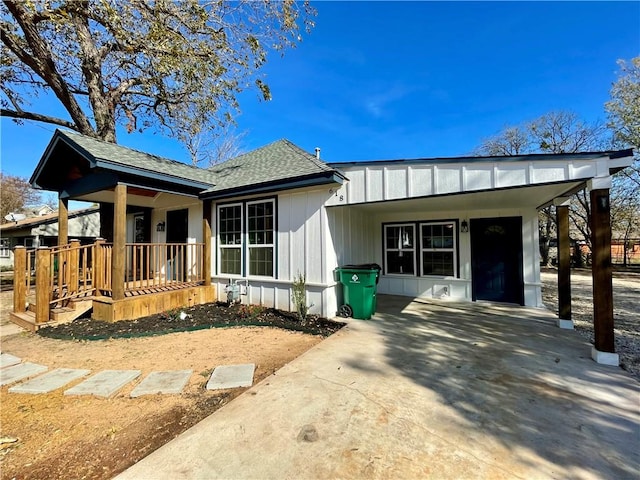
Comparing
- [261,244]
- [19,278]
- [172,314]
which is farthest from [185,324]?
[19,278]

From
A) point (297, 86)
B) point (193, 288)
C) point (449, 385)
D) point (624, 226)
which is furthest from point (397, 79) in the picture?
point (624, 226)

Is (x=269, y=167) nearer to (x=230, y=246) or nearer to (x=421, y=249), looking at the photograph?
(x=230, y=246)

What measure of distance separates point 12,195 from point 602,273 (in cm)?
4199

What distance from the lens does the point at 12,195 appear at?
89.7 ft

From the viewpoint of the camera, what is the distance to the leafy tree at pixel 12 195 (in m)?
26.9

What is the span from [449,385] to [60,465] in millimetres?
3369

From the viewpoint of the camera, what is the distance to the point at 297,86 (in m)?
10.6

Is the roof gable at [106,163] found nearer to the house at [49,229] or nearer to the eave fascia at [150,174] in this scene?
the eave fascia at [150,174]

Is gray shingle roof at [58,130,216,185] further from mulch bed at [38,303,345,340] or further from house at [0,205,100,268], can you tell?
house at [0,205,100,268]

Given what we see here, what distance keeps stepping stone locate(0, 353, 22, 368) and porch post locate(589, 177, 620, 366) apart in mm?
7648

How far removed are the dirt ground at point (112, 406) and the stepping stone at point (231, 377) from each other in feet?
0.31

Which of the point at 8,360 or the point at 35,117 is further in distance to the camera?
the point at 35,117

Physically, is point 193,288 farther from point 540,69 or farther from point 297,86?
point 540,69

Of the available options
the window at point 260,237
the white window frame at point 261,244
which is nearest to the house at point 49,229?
the white window frame at point 261,244
